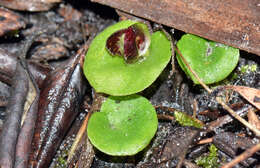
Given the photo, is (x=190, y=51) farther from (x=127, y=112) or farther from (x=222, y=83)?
(x=127, y=112)

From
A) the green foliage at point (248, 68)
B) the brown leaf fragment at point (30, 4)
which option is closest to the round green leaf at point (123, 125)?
the green foliage at point (248, 68)

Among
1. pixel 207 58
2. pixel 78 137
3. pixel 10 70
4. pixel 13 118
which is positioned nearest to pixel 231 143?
pixel 207 58

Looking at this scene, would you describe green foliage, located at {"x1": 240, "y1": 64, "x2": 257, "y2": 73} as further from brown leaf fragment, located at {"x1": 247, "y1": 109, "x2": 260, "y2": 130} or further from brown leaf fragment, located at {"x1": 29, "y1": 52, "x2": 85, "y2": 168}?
brown leaf fragment, located at {"x1": 29, "y1": 52, "x2": 85, "y2": 168}

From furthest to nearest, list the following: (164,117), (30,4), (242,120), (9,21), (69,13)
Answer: (69,13) → (30,4) → (9,21) → (164,117) → (242,120)

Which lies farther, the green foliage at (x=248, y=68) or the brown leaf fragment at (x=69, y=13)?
the brown leaf fragment at (x=69, y=13)

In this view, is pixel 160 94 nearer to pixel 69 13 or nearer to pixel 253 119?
pixel 253 119

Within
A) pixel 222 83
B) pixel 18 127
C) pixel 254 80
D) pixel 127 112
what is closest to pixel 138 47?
pixel 127 112

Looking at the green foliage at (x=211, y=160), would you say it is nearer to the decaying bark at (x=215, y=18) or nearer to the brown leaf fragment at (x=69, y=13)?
the decaying bark at (x=215, y=18)
